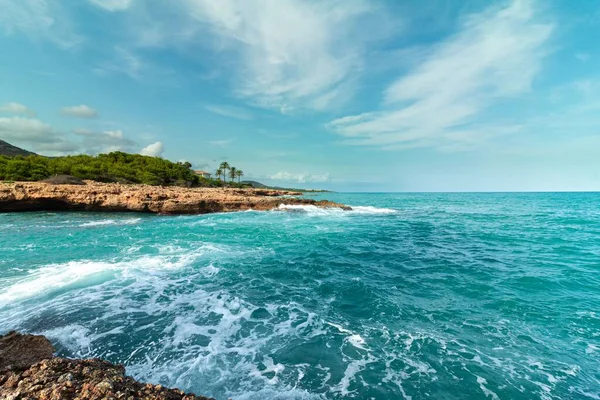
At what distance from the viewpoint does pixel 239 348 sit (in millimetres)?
6035

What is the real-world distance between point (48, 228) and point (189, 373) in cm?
2228

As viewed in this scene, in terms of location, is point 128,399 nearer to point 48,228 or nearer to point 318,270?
point 318,270

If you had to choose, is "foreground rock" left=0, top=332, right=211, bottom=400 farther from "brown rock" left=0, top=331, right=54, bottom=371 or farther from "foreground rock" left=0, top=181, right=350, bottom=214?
"foreground rock" left=0, top=181, right=350, bottom=214

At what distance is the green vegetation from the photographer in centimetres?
4103

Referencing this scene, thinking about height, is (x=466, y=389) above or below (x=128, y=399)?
below

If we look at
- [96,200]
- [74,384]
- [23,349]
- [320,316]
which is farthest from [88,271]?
[96,200]

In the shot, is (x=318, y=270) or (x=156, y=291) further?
(x=318, y=270)

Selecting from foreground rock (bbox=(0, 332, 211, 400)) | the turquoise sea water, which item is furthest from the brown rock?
the turquoise sea water

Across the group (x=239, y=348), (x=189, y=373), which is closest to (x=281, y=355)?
(x=239, y=348)

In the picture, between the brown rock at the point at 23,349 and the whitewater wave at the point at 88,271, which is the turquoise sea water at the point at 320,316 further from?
the brown rock at the point at 23,349

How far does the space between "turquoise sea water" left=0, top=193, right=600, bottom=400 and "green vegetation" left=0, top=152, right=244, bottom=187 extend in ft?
A: 121

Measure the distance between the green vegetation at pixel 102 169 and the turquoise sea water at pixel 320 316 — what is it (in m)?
36.8

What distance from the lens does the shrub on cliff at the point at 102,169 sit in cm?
4106

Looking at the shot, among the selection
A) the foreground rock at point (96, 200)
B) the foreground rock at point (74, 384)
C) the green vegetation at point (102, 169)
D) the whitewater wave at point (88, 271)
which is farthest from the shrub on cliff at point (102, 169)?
the foreground rock at point (74, 384)
